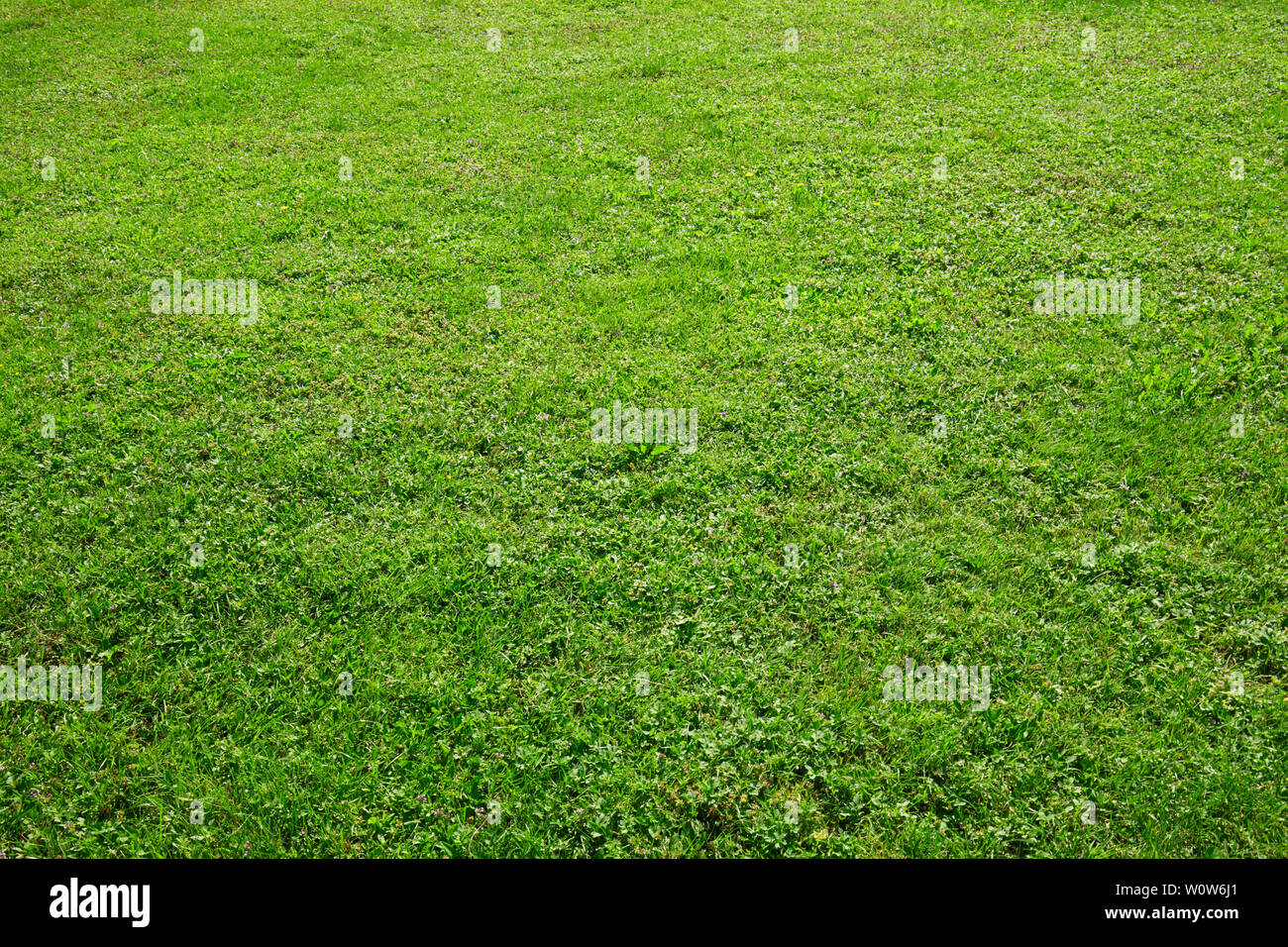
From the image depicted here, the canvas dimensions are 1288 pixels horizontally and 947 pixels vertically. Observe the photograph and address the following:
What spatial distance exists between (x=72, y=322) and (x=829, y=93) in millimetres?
13809

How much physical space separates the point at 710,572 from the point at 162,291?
8.84 metres

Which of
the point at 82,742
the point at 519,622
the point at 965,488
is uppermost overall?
the point at 965,488

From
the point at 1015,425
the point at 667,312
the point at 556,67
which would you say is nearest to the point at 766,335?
the point at 667,312

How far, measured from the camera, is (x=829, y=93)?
16047 mm

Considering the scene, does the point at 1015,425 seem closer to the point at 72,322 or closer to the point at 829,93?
the point at 829,93

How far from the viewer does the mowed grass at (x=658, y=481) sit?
18.5 ft

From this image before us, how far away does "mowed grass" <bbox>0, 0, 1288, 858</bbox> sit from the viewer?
5645 mm

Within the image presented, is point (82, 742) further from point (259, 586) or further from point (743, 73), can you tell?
point (743, 73)

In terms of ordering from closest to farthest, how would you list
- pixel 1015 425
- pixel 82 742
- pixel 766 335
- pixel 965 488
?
pixel 82 742 < pixel 965 488 < pixel 1015 425 < pixel 766 335

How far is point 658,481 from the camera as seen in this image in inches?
314

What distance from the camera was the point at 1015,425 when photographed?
8.40 metres

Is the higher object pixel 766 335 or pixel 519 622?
pixel 766 335

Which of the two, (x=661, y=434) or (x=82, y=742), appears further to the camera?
(x=661, y=434)
